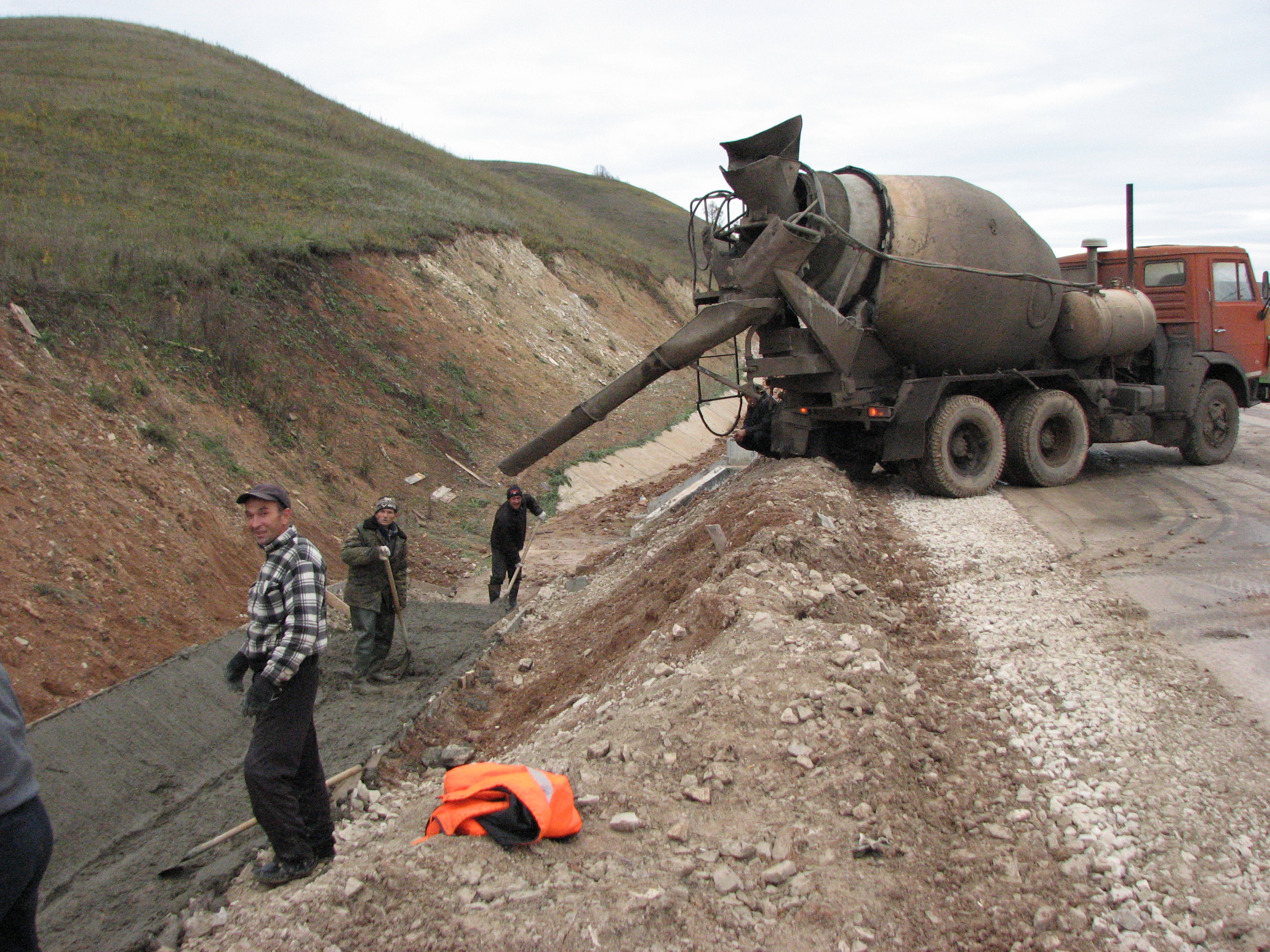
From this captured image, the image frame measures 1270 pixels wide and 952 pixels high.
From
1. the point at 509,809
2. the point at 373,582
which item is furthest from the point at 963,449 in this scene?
the point at 509,809

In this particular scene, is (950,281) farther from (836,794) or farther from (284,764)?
(284,764)

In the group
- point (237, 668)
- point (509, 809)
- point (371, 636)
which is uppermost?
point (237, 668)

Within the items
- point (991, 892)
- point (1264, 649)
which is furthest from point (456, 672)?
point (1264, 649)

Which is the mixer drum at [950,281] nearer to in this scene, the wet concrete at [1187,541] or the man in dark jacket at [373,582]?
the wet concrete at [1187,541]

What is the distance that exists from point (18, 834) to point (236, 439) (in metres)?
8.73

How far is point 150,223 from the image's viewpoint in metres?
15.9

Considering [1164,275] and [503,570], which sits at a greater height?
[1164,275]

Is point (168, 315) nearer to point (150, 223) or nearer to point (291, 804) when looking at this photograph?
point (150, 223)

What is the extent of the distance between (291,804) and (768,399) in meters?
8.14

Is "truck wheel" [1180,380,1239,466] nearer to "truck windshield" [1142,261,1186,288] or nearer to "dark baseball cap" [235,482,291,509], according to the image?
"truck windshield" [1142,261,1186,288]

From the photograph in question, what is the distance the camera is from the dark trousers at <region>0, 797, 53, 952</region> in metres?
2.94

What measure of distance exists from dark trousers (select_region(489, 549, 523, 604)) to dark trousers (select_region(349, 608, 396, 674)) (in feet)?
6.38

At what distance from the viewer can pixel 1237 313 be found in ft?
41.0

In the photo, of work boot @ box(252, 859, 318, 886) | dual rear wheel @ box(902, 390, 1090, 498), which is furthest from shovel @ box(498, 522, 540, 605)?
work boot @ box(252, 859, 318, 886)
